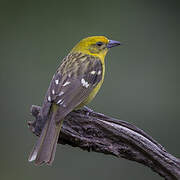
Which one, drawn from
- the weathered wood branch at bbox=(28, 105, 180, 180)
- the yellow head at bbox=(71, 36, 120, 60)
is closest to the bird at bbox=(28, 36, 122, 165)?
the yellow head at bbox=(71, 36, 120, 60)

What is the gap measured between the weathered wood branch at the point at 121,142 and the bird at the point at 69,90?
0.54 ft

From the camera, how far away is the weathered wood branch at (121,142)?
480cm

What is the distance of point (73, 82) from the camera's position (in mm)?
5410

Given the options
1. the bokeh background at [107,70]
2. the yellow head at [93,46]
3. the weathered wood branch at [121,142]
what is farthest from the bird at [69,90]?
the bokeh background at [107,70]

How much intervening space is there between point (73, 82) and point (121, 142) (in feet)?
3.12

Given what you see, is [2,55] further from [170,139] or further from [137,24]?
[170,139]

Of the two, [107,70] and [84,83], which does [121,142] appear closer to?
[84,83]

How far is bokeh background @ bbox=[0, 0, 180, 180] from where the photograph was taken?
743 cm

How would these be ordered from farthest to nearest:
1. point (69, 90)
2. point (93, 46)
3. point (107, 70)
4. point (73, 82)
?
1. point (107, 70)
2. point (93, 46)
3. point (73, 82)
4. point (69, 90)

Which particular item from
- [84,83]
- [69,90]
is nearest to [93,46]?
[84,83]

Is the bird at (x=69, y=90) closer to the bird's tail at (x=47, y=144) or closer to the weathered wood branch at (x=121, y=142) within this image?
the bird's tail at (x=47, y=144)

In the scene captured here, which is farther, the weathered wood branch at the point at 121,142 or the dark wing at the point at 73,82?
the dark wing at the point at 73,82

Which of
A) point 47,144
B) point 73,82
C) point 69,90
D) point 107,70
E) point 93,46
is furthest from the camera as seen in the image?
point 107,70

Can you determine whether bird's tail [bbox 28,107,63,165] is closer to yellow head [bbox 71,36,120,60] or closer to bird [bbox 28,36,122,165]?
bird [bbox 28,36,122,165]
